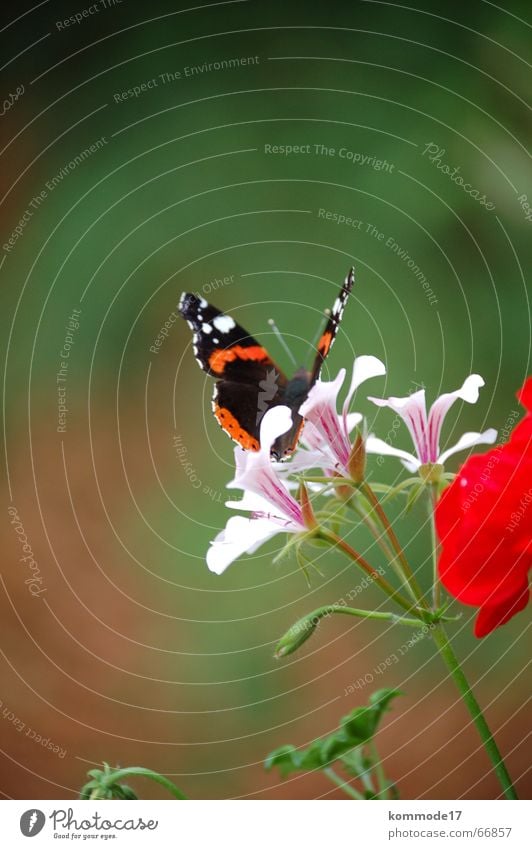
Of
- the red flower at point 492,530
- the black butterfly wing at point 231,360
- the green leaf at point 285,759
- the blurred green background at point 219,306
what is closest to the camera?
the red flower at point 492,530

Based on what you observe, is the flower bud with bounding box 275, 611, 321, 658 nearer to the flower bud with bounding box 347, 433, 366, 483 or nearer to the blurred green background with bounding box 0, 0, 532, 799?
the flower bud with bounding box 347, 433, 366, 483

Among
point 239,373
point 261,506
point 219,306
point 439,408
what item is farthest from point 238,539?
point 219,306

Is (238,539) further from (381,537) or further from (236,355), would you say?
(236,355)

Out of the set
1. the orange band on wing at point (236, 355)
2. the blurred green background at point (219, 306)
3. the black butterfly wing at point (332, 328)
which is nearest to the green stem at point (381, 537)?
the black butterfly wing at point (332, 328)

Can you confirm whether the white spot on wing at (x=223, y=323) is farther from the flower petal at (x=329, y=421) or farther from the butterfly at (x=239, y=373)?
the flower petal at (x=329, y=421)

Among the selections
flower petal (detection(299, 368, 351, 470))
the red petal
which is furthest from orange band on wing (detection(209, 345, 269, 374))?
the red petal
